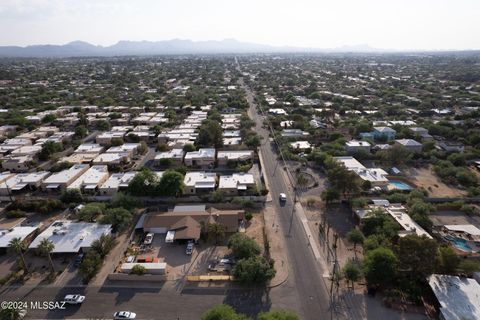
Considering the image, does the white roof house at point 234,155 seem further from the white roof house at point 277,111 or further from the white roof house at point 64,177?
the white roof house at point 277,111

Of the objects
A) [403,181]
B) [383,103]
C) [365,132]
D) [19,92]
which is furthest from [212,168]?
[19,92]

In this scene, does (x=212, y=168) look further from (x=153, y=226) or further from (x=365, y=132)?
(x=365, y=132)

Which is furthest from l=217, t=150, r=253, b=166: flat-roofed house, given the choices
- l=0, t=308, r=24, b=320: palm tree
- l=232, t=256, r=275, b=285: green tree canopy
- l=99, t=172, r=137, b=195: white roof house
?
l=0, t=308, r=24, b=320: palm tree

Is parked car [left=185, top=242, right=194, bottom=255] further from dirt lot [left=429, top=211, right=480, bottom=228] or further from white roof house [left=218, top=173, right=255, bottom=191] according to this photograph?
dirt lot [left=429, top=211, right=480, bottom=228]

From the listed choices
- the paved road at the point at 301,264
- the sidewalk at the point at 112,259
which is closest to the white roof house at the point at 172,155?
the paved road at the point at 301,264

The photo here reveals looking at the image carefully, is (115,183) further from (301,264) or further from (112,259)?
(301,264)

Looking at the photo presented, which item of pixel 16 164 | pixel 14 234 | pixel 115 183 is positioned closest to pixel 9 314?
pixel 14 234

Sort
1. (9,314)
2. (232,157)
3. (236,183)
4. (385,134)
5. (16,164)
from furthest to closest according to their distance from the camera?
(385,134)
(232,157)
(16,164)
(236,183)
(9,314)
